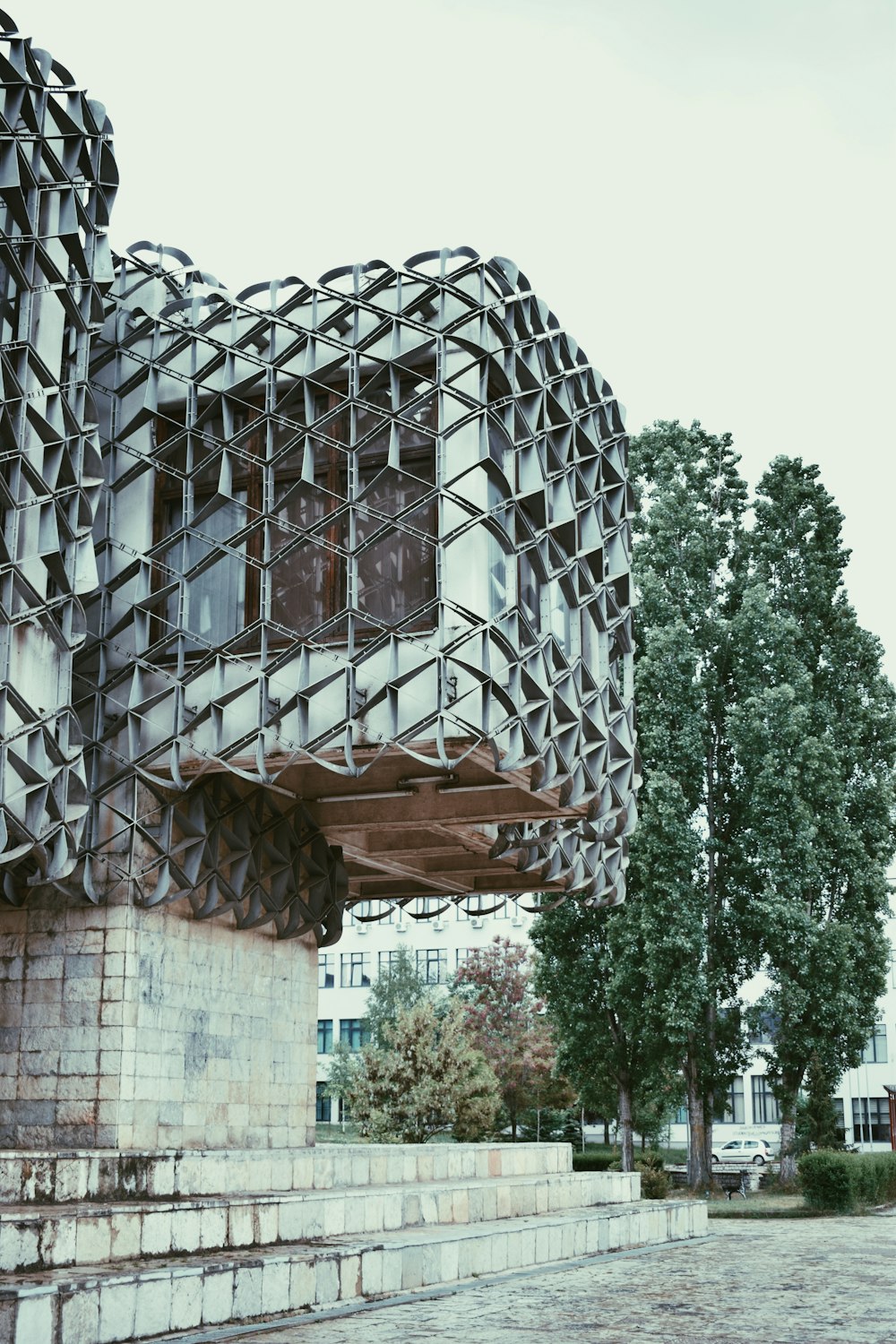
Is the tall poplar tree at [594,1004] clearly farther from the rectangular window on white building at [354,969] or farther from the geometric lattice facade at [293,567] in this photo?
the rectangular window on white building at [354,969]

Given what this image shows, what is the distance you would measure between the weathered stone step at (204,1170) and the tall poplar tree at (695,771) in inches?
485

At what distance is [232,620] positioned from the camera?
1816cm

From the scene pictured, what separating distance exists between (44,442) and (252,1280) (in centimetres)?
926

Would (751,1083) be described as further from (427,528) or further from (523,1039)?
(427,528)

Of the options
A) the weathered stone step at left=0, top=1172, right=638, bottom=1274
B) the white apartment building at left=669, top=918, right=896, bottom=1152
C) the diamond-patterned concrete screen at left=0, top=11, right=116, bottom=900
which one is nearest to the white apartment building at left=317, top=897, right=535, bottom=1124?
the white apartment building at left=669, top=918, right=896, bottom=1152

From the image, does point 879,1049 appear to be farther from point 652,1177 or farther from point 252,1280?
point 252,1280

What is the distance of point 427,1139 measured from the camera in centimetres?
3784

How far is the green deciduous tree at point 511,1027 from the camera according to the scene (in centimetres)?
5075

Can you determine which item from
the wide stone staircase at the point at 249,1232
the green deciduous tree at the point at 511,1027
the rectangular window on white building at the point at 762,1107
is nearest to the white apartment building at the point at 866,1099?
the rectangular window on white building at the point at 762,1107

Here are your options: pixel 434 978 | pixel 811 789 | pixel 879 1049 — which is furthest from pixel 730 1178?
pixel 434 978

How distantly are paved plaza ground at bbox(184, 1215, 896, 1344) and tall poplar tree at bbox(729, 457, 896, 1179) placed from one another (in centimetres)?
1214

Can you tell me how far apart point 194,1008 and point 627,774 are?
721cm

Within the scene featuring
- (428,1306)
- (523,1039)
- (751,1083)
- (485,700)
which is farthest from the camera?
(751,1083)

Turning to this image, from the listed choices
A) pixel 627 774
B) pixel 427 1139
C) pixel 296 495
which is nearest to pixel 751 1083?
pixel 427 1139
